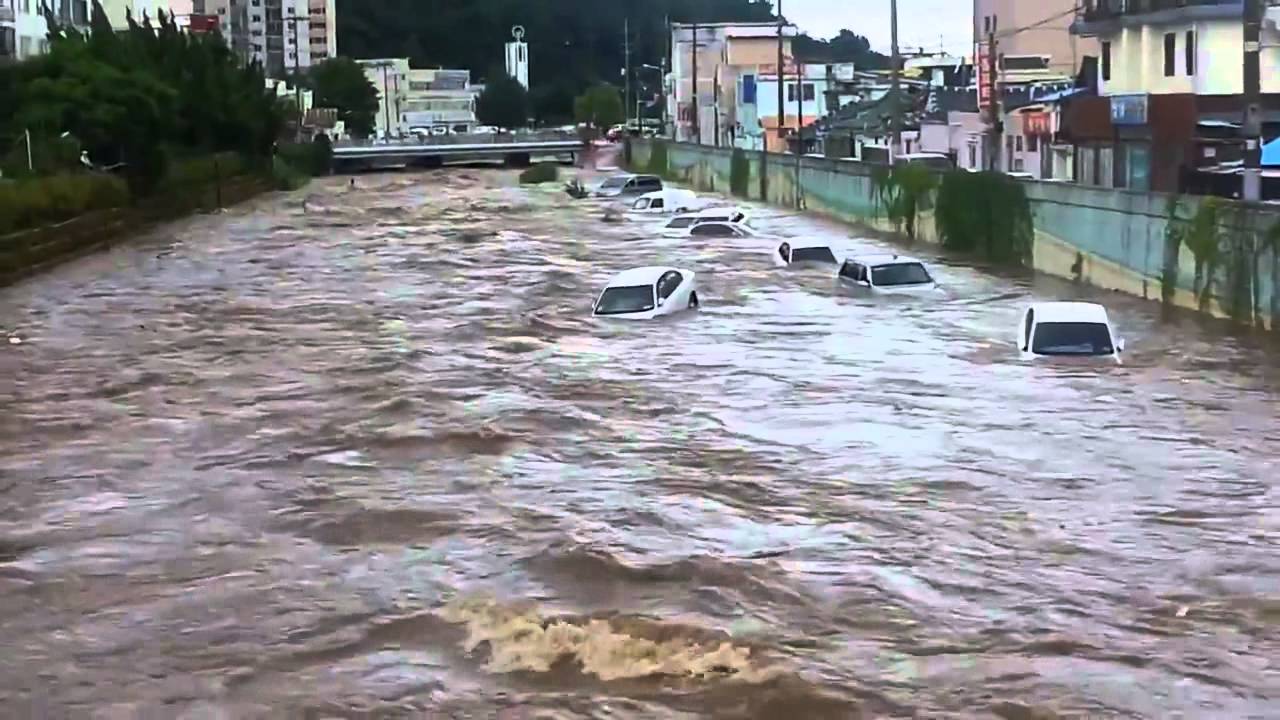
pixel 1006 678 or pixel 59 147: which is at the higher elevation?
pixel 59 147

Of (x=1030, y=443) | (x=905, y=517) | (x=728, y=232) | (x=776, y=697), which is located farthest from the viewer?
(x=728, y=232)

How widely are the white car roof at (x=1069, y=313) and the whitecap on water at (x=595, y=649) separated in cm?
1431

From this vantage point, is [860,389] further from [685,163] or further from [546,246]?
[685,163]

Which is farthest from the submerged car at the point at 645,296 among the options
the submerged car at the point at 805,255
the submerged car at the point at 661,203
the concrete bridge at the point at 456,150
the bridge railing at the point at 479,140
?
the bridge railing at the point at 479,140

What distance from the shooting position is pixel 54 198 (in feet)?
158

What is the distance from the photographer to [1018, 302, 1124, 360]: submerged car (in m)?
25.7

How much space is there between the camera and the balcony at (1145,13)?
51719 mm

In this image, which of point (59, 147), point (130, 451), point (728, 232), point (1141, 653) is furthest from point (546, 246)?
point (1141, 653)

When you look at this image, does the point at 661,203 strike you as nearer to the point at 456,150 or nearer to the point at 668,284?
the point at 668,284

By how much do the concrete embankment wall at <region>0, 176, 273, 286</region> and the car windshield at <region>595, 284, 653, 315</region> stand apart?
16.0 meters

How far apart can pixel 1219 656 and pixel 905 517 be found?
458 centimetres

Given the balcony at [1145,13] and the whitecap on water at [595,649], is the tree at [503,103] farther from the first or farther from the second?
the whitecap on water at [595,649]

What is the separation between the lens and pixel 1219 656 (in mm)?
12523

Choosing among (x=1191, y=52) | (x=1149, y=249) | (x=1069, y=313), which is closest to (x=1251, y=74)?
(x=1149, y=249)
